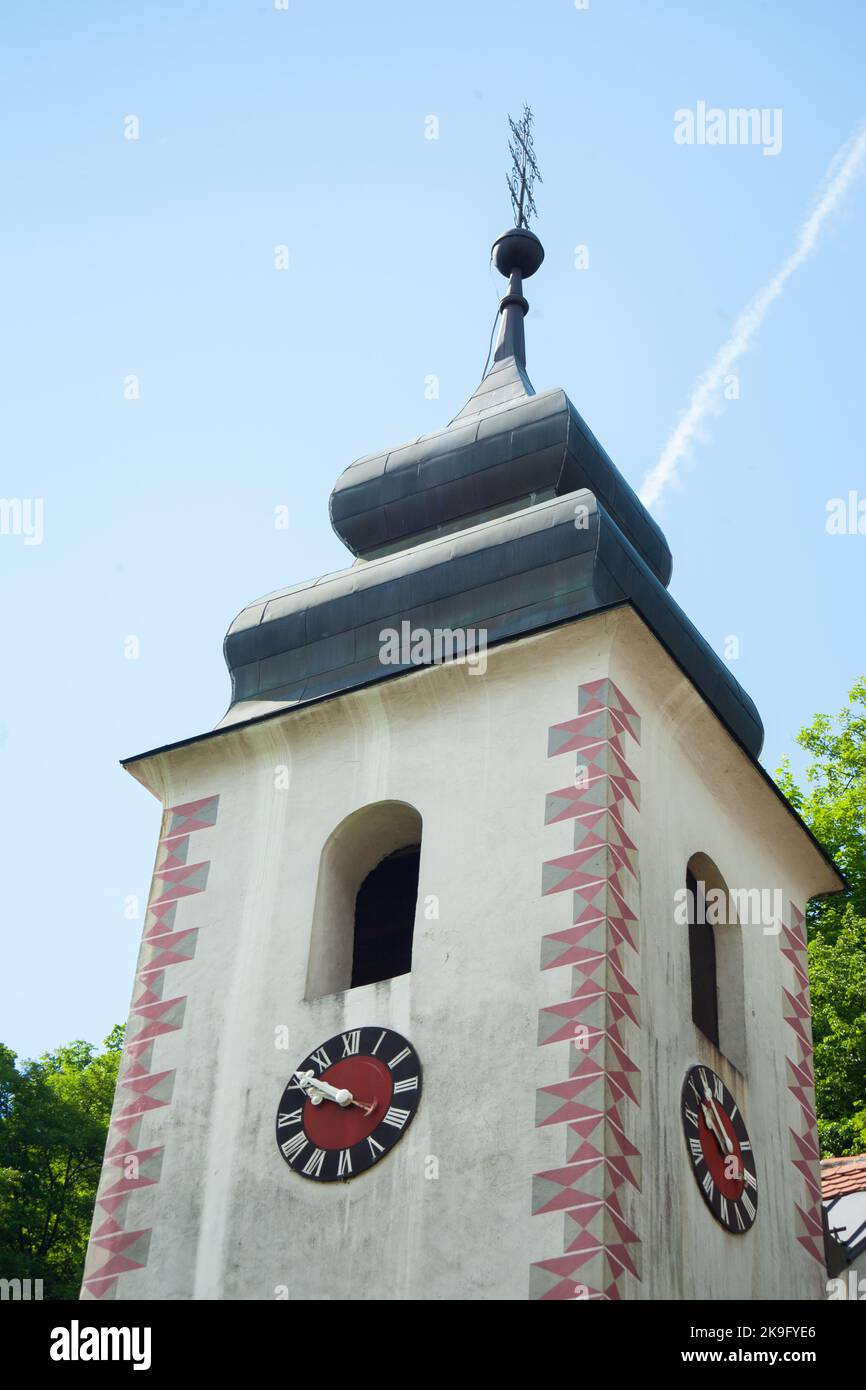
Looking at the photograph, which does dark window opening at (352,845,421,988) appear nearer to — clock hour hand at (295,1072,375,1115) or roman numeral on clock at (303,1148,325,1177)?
clock hour hand at (295,1072,375,1115)

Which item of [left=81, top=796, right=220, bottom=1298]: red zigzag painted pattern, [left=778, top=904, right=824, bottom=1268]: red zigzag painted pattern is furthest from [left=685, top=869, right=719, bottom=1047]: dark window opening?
[left=81, top=796, right=220, bottom=1298]: red zigzag painted pattern

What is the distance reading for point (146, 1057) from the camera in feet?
47.6

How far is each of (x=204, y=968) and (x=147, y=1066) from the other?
79cm

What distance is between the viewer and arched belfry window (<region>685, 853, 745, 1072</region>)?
49.8ft

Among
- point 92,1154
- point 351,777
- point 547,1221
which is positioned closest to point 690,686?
point 351,777

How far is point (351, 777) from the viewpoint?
15320mm

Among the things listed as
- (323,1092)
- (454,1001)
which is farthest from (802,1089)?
(323,1092)

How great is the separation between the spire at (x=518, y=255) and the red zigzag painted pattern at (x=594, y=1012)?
640 centimetres

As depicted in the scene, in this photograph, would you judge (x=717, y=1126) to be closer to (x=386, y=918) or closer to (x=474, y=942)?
(x=474, y=942)

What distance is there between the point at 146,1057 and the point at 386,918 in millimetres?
1956

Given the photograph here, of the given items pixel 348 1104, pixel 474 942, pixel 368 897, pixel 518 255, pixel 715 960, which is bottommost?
pixel 348 1104

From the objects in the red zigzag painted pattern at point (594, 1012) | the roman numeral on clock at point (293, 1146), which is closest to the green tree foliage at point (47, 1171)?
the roman numeral on clock at point (293, 1146)

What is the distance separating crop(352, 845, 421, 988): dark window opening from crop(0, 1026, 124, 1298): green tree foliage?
24.9 ft

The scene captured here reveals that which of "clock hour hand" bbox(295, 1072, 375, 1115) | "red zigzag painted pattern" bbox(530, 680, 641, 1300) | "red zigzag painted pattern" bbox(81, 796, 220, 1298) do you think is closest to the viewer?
"red zigzag painted pattern" bbox(530, 680, 641, 1300)
